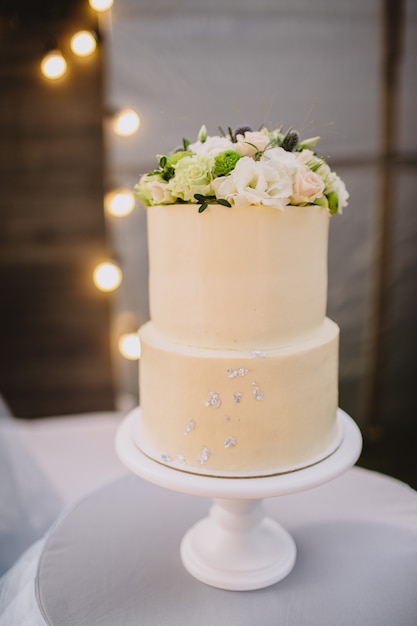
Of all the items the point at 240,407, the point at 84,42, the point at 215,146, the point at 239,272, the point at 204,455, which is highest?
the point at 84,42

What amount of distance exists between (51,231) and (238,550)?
96.4 inches

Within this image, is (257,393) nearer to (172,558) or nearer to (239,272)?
(239,272)

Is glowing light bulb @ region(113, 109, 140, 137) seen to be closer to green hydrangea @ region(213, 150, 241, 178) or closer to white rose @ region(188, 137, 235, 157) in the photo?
white rose @ region(188, 137, 235, 157)

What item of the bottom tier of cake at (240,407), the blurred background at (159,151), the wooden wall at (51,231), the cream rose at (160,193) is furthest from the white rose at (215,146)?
the wooden wall at (51,231)

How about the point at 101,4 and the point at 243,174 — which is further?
the point at 101,4

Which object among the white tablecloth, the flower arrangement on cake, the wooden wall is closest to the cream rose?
the flower arrangement on cake

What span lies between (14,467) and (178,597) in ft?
2.77

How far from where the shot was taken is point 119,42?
2.94 meters

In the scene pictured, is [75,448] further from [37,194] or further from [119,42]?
[119,42]

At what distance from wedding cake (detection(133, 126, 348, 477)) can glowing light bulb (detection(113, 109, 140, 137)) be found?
162 centimetres

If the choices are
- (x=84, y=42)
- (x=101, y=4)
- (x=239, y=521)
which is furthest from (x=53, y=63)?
(x=239, y=521)

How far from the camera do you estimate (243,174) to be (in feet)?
3.85

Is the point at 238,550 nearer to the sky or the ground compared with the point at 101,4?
nearer to the ground

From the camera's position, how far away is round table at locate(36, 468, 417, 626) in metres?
1.29
